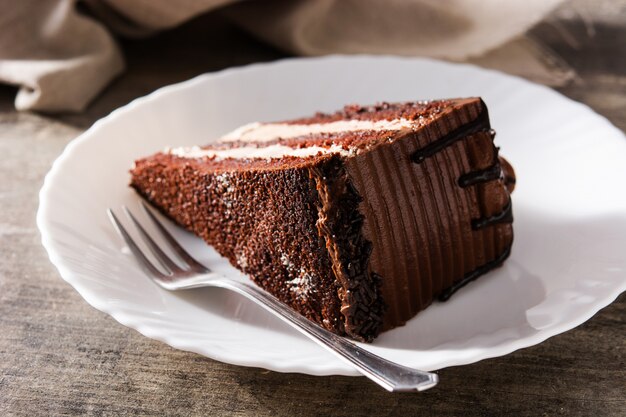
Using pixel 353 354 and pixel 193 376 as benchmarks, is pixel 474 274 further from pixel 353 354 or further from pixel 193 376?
pixel 193 376

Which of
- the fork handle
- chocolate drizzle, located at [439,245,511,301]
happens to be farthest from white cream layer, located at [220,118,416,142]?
the fork handle

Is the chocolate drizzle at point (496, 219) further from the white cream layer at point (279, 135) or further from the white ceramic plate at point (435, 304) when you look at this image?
the white cream layer at point (279, 135)

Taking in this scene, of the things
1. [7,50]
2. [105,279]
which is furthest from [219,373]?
[7,50]

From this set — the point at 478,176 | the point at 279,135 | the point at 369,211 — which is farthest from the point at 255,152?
the point at 478,176

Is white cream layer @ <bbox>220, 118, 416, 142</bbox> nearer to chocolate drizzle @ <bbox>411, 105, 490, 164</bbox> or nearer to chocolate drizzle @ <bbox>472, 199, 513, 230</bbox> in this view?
chocolate drizzle @ <bbox>411, 105, 490, 164</bbox>

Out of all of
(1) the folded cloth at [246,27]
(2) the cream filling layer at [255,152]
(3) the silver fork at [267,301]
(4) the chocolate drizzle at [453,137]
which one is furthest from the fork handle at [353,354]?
(1) the folded cloth at [246,27]

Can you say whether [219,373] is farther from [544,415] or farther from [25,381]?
[544,415]
